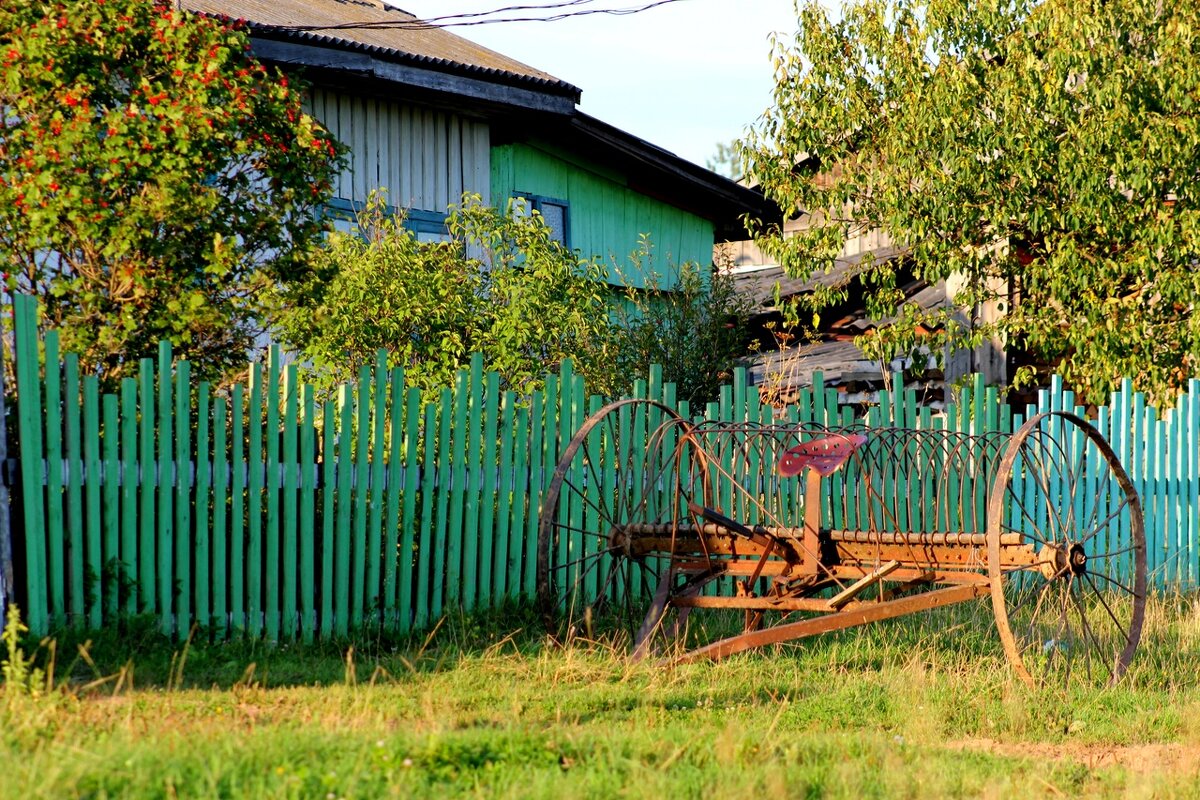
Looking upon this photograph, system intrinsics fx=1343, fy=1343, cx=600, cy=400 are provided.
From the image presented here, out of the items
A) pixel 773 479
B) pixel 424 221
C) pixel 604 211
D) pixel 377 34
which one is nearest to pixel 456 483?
pixel 773 479

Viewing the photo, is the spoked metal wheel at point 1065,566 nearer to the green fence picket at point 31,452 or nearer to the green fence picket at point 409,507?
the green fence picket at point 409,507

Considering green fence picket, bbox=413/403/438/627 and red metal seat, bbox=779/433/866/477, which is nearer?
red metal seat, bbox=779/433/866/477

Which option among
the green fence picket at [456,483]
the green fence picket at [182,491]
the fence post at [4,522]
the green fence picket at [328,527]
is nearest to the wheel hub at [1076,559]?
the green fence picket at [456,483]

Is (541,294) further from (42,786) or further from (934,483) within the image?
(42,786)

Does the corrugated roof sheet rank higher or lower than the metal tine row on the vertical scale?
higher

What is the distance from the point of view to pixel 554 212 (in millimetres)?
16000

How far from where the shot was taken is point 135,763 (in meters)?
4.16

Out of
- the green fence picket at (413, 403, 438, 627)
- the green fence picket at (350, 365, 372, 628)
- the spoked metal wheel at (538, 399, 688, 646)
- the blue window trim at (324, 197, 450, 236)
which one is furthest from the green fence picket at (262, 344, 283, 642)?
the blue window trim at (324, 197, 450, 236)

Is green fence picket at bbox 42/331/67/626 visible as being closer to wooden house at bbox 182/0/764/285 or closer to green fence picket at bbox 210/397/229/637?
green fence picket at bbox 210/397/229/637

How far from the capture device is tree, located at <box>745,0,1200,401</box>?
39.1 ft

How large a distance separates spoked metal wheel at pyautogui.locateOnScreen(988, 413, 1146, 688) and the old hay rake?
0.7 inches

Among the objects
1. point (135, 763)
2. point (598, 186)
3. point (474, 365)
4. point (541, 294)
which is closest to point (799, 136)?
point (598, 186)

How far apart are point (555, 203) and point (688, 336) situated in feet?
9.41

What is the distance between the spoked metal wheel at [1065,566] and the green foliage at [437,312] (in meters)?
3.57
